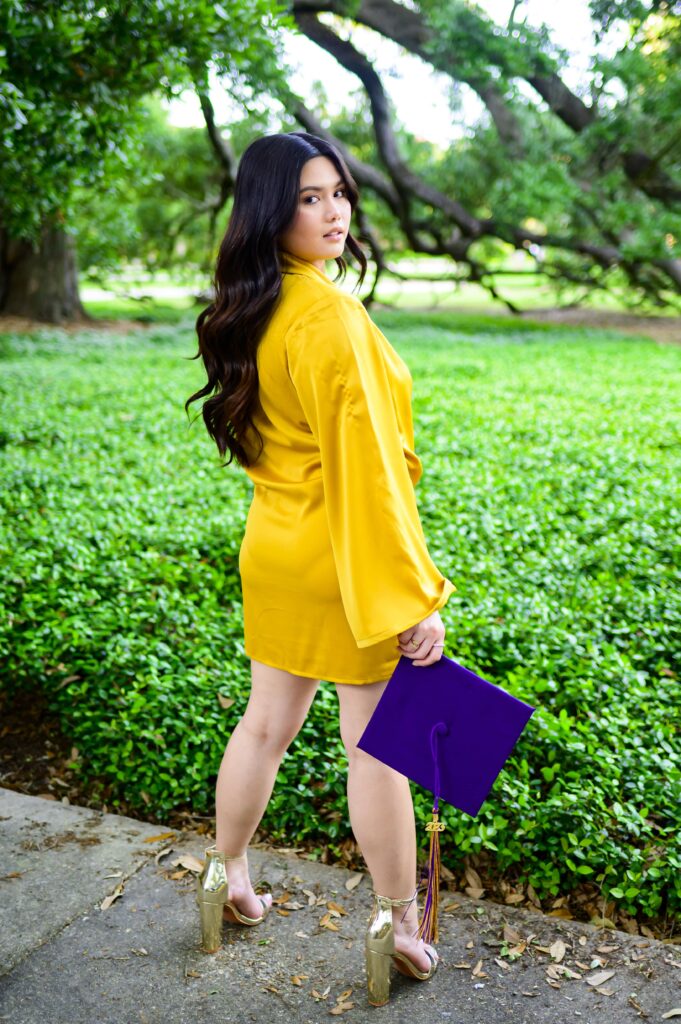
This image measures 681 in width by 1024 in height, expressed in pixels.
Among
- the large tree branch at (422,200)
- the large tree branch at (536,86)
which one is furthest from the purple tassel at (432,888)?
the large tree branch at (536,86)

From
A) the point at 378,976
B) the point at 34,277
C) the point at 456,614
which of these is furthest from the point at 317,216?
the point at 34,277

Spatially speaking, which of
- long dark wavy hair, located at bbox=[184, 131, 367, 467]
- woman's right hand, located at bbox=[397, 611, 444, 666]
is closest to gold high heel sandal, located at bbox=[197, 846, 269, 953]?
woman's right hand, located at bbox=[397, 611, 444, 666]

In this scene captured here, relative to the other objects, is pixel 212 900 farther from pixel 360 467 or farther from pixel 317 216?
pixel 317 216

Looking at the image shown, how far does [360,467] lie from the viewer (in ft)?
6.22

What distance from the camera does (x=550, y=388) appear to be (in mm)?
9438

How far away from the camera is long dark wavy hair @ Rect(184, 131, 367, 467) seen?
78.5 inches

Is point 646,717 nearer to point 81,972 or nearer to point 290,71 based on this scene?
point 81,972

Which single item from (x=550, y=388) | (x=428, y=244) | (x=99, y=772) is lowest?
(x=99, y=772)

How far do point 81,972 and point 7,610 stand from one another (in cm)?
207

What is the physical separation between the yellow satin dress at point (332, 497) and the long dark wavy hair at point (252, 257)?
4 cm

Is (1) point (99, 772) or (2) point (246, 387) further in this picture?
(1) point (99, 772)

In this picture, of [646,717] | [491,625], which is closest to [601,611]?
[491,625]

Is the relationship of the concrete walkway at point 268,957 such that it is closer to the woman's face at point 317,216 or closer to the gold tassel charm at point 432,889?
the gold tassel charm at point 432,889

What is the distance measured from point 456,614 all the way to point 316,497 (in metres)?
2.09
